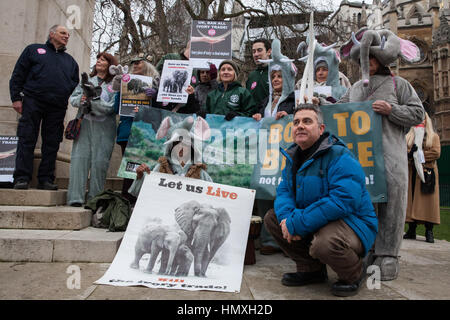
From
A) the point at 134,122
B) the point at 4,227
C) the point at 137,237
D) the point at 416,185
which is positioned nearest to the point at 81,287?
the point at 137,237

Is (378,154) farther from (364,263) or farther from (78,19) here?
(78,19)

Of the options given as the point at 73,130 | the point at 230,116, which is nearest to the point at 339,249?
the point at 230,116

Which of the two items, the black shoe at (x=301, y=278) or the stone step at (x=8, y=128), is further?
the stone step at (x=8, y=128)

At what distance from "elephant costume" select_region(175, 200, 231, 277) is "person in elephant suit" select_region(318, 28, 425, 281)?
58.6 inches

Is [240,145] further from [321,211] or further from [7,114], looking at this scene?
[7,114]

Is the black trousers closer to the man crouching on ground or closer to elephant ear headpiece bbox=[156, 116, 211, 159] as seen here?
elephant ear headpiece bbox=[156, 116, 211, 159]

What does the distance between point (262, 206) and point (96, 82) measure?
9.59 ft

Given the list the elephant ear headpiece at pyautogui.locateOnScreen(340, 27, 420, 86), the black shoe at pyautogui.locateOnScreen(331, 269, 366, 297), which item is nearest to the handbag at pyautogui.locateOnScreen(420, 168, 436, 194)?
the elephant ear headpiece at pyautogui.locateOnScreen(340, 27, 420, 86)

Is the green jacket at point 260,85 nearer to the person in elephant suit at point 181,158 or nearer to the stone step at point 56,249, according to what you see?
the person in elephant suit at point 181,158

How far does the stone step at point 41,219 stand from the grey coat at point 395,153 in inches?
128

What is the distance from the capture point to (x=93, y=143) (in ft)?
15.2

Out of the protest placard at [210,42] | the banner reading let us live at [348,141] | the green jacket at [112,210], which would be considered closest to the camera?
the banner reading let us live at [348,141]

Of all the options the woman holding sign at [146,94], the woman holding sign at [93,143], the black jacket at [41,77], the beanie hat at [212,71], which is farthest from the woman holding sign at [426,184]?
the black jacket at [41,77]

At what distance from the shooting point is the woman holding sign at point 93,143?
4527 mm
